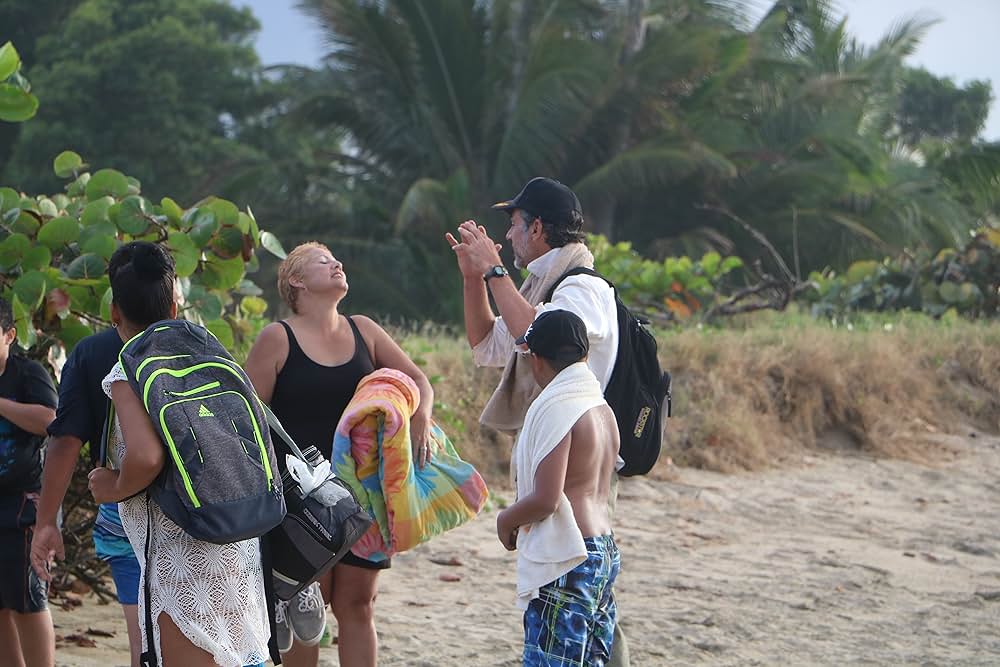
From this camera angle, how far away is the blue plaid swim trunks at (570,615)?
3.32m

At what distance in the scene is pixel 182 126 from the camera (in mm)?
21438

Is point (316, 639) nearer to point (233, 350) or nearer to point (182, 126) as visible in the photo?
point (233, 350)

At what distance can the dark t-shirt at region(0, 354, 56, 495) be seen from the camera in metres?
3.80

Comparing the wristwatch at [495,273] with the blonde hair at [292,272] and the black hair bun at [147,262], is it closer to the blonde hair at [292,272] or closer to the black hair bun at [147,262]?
the blonde hair at [292,272]

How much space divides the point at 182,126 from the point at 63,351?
17475mm

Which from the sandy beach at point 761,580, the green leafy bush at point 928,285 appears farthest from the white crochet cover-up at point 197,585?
the green leafy bush at point 928,285

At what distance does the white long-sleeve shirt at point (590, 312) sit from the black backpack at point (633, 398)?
37 millimetres

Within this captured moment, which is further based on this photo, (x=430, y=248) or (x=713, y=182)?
(x=713, y=182)

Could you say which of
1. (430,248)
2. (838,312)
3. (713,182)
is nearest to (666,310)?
(838,312)

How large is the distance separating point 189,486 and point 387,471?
116cm

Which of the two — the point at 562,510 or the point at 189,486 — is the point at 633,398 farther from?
the point at 189,486

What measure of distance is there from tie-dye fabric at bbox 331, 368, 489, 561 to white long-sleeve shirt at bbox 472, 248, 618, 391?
0.34 meters


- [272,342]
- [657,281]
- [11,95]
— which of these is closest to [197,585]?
[272,342]

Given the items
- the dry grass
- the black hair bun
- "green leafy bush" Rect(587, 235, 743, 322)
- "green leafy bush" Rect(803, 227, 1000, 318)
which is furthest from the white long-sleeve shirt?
"green leafy bush" Rect(803, 227, 1000, 318)
